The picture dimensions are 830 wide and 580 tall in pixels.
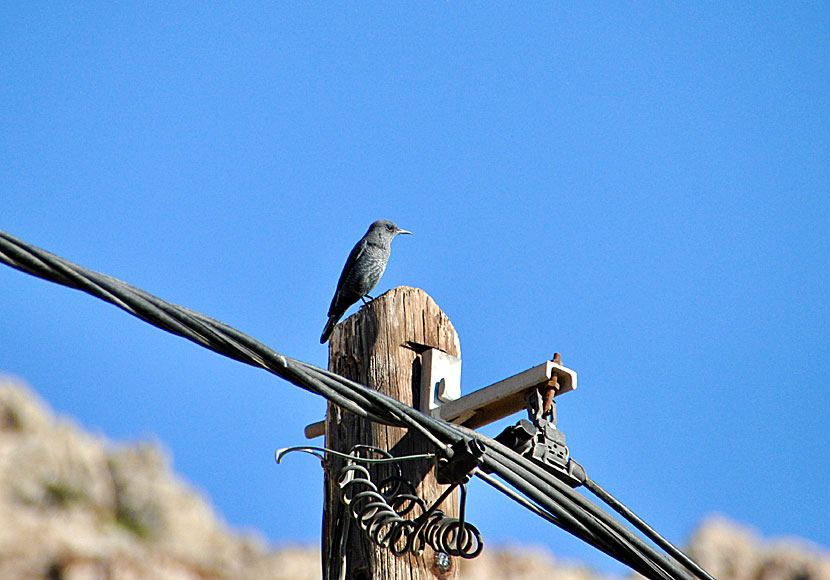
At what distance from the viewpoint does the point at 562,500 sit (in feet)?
11.5

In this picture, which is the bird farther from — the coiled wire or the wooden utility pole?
the coiled wire

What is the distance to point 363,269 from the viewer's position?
831 cm

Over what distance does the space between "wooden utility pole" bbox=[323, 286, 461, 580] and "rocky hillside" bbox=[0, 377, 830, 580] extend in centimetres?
1586

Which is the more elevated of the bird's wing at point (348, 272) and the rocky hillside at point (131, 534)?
the rocky hillside at point (131, 534)

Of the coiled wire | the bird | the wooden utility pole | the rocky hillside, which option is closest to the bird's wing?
the bird

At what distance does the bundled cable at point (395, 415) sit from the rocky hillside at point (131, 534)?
16.8 m

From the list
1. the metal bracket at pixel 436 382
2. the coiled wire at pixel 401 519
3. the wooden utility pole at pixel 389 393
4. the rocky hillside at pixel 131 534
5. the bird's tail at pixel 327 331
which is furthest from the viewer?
the rocky hillside at pixel 131 534

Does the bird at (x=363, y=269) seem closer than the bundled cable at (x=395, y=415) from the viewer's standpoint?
No

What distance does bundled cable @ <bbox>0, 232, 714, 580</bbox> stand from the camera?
2648 mm

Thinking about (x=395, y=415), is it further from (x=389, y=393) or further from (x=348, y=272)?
(x=348, y=272)

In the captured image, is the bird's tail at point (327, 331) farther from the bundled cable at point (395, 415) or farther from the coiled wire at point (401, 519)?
the bundled cable at point (395, 415)

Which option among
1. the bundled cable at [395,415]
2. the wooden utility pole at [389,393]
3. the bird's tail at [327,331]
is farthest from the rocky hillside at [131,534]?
the bundled cable at [395,415]

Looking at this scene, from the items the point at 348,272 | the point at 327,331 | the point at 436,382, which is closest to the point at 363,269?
the point at 348,272

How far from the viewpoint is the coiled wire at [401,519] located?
375cm
